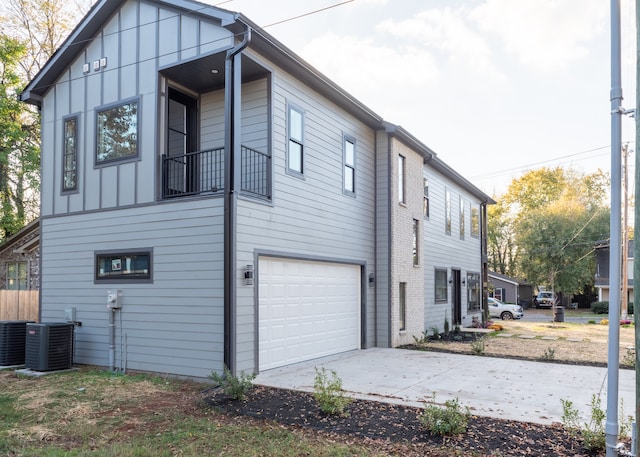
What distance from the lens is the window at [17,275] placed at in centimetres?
1720

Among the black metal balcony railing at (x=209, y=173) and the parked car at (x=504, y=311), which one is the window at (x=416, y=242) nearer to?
the black metal balcony railing at (x=209, y=173)

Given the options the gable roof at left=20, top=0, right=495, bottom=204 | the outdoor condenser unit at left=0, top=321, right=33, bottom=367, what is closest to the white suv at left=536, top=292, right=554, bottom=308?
the gable roof at left=20, top=0, right=495, bottom=204

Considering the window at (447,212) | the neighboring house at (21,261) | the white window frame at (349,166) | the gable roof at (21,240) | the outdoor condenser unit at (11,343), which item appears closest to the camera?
the outdoor condenser unit at (11,343)

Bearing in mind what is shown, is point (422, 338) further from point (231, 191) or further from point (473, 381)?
point (231, 191)

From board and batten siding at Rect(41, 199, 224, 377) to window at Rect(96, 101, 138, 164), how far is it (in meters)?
1.13

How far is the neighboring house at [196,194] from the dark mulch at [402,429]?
156 centimetres

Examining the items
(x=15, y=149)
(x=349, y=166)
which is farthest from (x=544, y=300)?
(x=15, y=149)

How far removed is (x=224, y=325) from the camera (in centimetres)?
827

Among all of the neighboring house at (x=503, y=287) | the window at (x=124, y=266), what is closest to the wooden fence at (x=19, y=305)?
the window at (x=124, y=266)

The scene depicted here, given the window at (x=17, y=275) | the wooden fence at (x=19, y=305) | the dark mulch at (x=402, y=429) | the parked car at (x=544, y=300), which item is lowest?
the parked car at (x=544, y=300)

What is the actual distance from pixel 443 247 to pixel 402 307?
5.19 m

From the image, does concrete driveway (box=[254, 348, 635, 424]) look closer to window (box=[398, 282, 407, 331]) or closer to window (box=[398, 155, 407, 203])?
window (box=[398, 282, 407, 331])

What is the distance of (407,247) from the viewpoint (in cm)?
1432

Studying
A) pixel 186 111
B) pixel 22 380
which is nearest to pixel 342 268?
pixel 186 111
